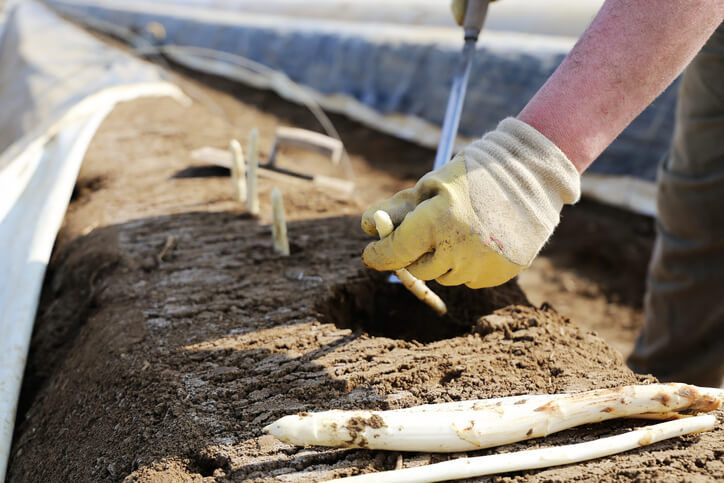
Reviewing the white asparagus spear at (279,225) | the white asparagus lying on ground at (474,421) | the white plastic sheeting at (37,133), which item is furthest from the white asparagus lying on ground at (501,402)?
the white plastic sheeting at (37,133)

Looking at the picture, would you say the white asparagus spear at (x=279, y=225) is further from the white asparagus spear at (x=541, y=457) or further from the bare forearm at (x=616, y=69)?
the white asparagus spear at (x=541, y=457)

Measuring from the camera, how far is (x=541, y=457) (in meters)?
1.15

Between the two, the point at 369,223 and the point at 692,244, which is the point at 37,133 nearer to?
the point at 369,223

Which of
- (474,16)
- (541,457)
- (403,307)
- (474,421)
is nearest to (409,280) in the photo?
(403,307)

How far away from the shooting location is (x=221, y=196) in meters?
2.84

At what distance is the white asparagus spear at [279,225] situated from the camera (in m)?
2.06

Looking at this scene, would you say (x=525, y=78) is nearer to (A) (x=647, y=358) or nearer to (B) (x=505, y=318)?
(A) (x=647, y=358)

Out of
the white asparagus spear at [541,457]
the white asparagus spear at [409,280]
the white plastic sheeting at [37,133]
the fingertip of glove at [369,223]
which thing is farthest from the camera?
the white plastic sheeting at [37,133]

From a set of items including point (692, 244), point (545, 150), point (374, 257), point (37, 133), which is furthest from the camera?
point (37, 133)

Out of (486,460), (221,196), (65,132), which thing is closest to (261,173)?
(221,196)

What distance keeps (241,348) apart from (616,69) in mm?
1375

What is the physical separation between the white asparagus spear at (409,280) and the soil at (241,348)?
0.16 m

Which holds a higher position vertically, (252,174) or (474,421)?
(252,174)

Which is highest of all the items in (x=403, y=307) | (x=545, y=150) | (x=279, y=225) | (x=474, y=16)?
(x=474, y=16)
